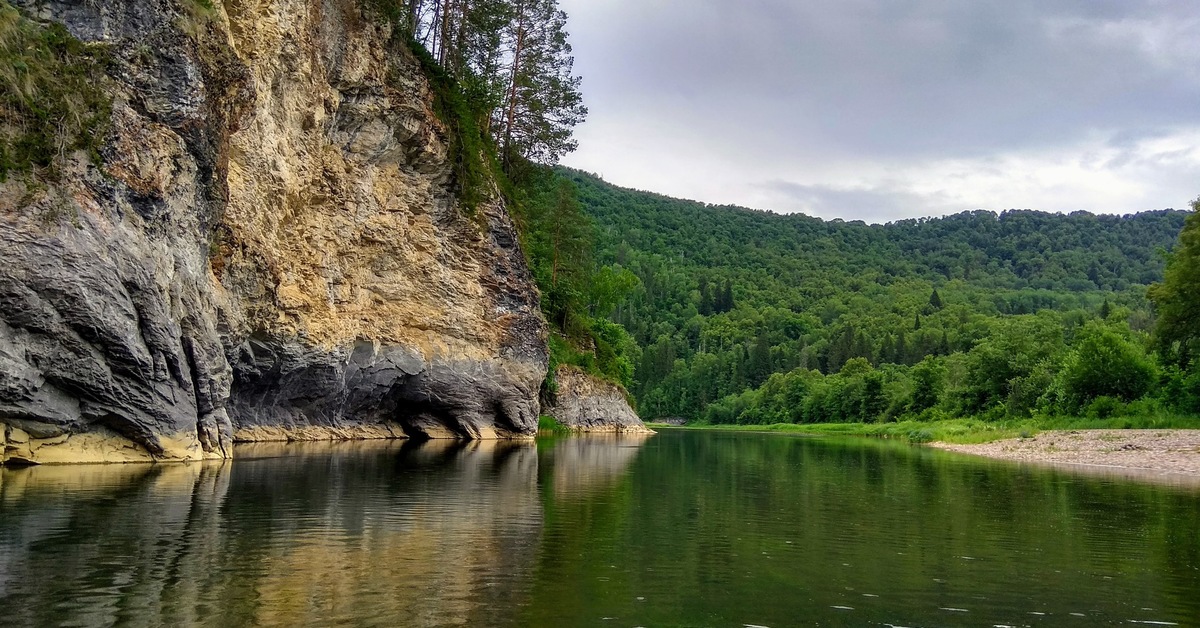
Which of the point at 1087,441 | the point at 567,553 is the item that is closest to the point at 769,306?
the point at 1087,441

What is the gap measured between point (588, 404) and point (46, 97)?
47.5 metres

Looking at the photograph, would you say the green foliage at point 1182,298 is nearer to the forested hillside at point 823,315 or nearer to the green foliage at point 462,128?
the forested hillside at point 823,315

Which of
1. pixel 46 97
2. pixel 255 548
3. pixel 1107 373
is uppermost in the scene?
pixel 46 97

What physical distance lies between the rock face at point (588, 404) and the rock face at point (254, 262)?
12374 millimetres

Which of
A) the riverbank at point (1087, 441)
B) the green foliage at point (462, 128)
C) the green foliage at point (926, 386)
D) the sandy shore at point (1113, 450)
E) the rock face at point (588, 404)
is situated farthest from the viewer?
the green foliage at point (926, 386)

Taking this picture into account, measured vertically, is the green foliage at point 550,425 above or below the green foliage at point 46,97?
below

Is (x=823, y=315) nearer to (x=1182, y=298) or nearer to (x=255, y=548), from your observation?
(x=1182, y=298)

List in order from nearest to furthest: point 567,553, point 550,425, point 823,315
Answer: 1. point 567,553
2. point 550,425
3. point 823,315

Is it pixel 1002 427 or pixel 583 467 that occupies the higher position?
pixel 1002 427

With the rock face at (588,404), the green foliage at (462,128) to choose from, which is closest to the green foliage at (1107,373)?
the rock face at (588,404)

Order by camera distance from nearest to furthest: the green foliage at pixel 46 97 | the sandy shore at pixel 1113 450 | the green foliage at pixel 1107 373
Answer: the green foliage at pixel 46 97 → the sandy shore at pixel 1113 450 → the green foliage at pixel 1107 373

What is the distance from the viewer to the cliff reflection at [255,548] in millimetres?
7883

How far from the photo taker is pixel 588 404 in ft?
212

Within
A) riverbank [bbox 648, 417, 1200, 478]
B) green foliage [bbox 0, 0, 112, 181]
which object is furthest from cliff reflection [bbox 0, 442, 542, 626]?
riverbank [bbox 648, 417, 1200, 478]
